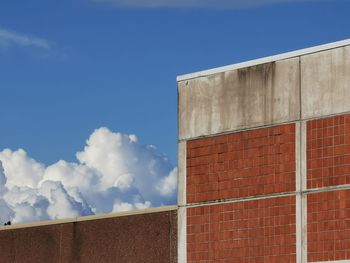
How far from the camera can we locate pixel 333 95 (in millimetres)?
25594

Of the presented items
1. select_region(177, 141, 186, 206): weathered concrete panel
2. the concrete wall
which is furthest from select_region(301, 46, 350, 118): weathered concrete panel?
select_region(177, 141, 186, 206): weathered concrete panel

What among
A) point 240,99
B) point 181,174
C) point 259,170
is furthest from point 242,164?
point 181,174

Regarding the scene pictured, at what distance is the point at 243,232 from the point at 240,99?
10.5 feet

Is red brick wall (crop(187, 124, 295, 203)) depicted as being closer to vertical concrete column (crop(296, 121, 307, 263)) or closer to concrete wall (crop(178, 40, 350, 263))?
concrete wall (crop(178, 40, 350, 263))

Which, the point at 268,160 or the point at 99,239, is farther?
the point at 99,239

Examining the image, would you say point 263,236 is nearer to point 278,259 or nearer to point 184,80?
point 278,259

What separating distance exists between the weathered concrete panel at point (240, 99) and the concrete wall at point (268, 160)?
0.08ft

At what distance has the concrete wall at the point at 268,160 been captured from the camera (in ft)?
83.4

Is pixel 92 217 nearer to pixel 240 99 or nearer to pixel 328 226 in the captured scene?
pixel 240 99

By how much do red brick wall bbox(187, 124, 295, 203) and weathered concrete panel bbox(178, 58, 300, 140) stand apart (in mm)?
288

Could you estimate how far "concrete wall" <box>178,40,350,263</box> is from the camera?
25.4 m

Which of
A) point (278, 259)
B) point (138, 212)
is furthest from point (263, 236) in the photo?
point (138, 212)

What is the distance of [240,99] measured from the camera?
89.9 ft

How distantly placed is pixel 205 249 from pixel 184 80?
4.36 m
